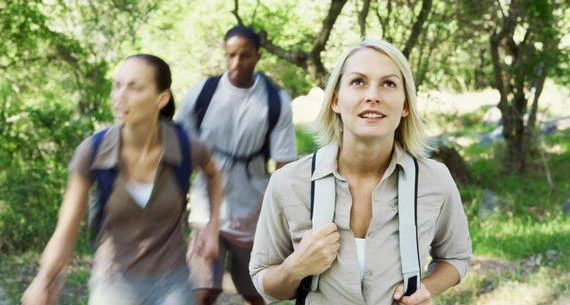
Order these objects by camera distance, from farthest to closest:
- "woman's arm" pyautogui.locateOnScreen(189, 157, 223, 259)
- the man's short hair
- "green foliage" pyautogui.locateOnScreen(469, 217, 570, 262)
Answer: "green foliage" pyautogui.locateOnScreen(469, 217, 570, 262)
the man's short hair
"woman's arm" pyautogui.locateOnScreen(189, 157, 223, 259)

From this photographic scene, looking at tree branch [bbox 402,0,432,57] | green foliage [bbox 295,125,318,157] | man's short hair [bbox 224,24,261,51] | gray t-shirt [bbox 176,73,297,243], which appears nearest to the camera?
gray t-shirt [bbox 176,73,297,243]

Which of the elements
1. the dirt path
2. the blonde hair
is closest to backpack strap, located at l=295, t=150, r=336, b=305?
the blonde hair

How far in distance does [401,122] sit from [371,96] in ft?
0.83

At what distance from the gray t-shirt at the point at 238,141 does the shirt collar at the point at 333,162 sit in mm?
2141

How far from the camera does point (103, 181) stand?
3242 mm

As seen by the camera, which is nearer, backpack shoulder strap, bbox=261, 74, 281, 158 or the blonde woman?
the blonde woman

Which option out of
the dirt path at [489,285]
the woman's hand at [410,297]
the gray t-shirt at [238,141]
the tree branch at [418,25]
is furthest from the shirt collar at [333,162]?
the tree branch at [418,25]

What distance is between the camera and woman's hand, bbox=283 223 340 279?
93.7 inches

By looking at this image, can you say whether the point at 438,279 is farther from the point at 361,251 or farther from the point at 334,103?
the point at 334,103

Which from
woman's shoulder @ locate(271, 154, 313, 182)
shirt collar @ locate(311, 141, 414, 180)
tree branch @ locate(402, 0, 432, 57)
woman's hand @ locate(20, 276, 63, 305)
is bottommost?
woman's hand @ locate(20, 276, 63, 305)

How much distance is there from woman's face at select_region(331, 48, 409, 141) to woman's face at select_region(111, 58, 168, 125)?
43.3 inches

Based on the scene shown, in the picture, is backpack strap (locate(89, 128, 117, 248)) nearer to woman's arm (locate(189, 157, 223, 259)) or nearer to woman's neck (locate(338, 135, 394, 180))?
woman's arm (locate(189, 157, 223, 259))

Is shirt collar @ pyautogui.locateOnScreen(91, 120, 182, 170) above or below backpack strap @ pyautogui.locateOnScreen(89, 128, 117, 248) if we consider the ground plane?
above

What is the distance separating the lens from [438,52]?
1377 cm
